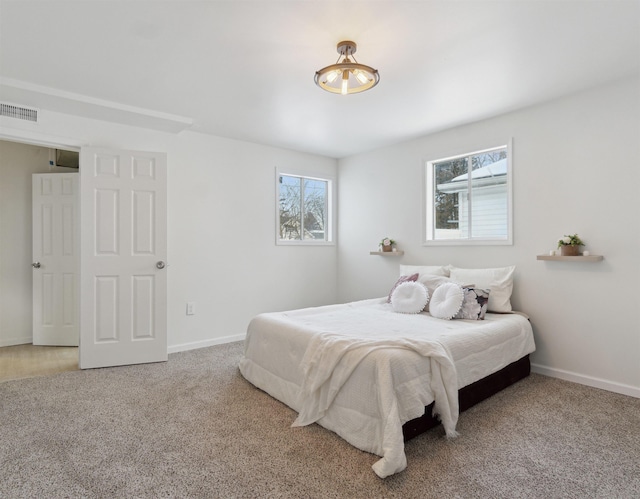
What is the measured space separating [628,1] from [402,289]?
2.45m

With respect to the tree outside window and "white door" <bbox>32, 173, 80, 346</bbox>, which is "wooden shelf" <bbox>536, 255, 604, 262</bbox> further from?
"white door" <bbox>32, 173, 80, 346</bbox>

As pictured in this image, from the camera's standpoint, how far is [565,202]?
3119 mm

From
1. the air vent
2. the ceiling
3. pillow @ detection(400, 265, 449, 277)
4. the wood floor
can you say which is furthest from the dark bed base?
the air vent

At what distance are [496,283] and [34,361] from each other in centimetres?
454

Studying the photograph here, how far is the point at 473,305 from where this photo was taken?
3.11 m

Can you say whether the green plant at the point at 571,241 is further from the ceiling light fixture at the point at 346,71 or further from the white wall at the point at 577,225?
the ceiling light fixture at the point at 346,71

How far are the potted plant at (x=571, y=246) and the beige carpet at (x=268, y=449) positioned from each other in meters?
1.09

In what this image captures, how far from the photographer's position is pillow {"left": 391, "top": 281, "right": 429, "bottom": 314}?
11.0 feet

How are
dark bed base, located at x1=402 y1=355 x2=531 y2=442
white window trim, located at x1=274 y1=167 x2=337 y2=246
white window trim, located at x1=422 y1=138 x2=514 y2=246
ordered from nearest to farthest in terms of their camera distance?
1. dark bed base, located at x1=402 y1=355 x2=531 y2=442
2. white window trim, located at x1=422 y1=138 x2=514 y2=246
3. white window trim, located at x1=274 y1=167 x2=337 y2=246

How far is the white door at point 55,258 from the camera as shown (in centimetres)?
426

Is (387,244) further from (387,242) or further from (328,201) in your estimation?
(328,201)

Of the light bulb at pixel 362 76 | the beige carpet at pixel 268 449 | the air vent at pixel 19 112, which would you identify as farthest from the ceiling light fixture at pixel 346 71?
the air vent at pixel 19 112

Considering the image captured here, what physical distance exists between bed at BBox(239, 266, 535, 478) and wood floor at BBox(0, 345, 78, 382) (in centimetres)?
189

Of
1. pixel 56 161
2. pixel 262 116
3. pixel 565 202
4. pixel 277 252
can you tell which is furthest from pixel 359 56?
pixel 56 161
